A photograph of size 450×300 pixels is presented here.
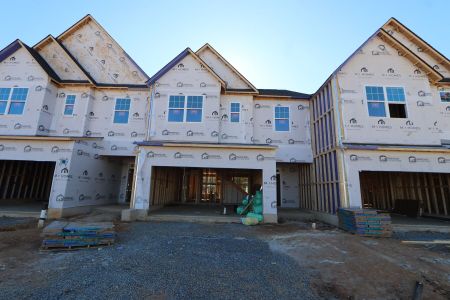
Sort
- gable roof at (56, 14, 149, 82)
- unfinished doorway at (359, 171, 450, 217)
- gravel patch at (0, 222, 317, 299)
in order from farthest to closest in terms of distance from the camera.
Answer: gable roof at (56, 14, 149, 82)
unfinished doorway at (359, 171, 450, 217)
gravel patch at (0, 222, 317, 299)

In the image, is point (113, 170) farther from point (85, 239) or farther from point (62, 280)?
point (62, 280)

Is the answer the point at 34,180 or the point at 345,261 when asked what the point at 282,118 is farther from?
the point at 34,180

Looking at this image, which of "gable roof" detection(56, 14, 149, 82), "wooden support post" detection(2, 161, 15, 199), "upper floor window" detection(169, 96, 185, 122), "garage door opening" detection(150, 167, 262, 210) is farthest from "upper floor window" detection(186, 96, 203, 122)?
"wooden support post" detection(2, 161, 15, 199)

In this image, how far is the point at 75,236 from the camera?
256 inches

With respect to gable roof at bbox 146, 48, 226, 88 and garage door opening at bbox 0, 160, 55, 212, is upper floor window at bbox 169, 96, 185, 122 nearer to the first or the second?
gable roof at bbox 146, 48, 226, 88

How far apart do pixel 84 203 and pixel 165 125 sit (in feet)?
22.2

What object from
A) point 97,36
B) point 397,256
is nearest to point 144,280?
point 397,256

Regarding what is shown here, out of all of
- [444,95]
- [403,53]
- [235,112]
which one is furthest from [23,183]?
[444,95]

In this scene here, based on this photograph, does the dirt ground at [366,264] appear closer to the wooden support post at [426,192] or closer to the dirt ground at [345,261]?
the dirt ground at [345,261]

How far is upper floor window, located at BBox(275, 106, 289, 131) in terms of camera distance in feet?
48.0

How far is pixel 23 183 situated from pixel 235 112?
1678 centimetres

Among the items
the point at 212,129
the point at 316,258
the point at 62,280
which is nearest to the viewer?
the point at 62,280

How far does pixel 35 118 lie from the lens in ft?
43.9

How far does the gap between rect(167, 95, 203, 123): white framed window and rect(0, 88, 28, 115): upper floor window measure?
954 centimetres
